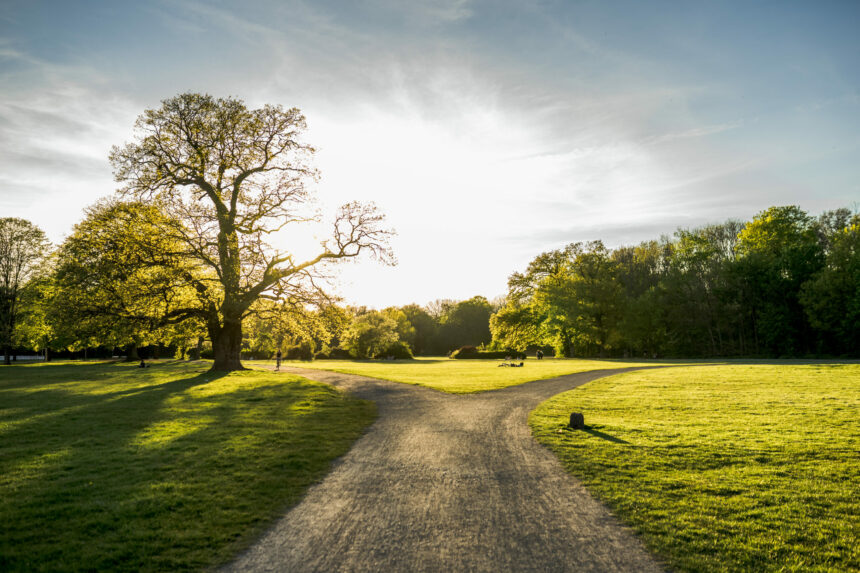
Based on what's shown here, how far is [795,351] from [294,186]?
50.4m

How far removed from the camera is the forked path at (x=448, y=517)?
4.45 meters

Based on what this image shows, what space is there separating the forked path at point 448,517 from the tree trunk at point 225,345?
21.2m

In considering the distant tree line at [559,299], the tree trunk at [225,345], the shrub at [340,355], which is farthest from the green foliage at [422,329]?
the tree trunk at [225,345]

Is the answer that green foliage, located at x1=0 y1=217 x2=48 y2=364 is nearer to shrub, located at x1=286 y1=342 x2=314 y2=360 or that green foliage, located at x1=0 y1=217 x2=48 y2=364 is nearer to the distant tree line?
the distant tree line

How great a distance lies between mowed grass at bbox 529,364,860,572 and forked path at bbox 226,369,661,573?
2.13ft

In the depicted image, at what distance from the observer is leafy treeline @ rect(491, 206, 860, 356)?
130ft

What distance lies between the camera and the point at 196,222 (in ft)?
81.8

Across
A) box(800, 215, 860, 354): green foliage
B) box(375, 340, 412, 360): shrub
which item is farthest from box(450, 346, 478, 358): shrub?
box(800, 215, 860, 354): green foliage

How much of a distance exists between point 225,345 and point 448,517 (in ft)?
85.8

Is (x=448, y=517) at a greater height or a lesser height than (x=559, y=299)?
lesser

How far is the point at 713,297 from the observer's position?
1927 inches

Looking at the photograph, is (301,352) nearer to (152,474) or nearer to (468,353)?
(468,353)

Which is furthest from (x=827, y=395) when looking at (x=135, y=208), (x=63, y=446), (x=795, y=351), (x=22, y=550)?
(x=795, y=351)

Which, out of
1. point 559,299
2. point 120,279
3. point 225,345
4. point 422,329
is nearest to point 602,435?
point 120,279
